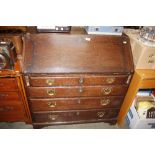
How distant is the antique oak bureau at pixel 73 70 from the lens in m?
1.47

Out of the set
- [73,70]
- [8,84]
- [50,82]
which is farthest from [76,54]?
[8,84]

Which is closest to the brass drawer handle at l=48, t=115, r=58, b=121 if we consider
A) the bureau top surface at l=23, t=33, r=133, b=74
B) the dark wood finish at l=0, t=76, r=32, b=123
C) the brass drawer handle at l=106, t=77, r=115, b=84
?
the dark wood finish at l=0, t=76, r=32, b=123

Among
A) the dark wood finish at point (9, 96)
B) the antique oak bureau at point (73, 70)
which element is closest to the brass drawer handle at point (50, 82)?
the antique oak bureau at point (73, 70)

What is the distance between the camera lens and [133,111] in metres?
1.88

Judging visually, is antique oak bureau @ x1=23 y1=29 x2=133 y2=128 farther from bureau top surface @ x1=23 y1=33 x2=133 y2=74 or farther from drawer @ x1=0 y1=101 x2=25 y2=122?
drawer @ x1=0 y1=101 x2=25 y2=122

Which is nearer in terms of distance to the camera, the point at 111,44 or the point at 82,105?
the point at 111,44

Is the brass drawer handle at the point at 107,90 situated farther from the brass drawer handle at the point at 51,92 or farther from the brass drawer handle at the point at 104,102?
the brass drawer handle at the point at 51,92

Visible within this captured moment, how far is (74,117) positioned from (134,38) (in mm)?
1136

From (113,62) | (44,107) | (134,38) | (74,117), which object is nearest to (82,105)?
(74,117)

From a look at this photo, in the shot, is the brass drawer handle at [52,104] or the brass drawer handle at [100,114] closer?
the brass drawer handle at [52,104]

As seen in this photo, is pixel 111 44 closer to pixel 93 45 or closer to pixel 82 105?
pixel 93 45

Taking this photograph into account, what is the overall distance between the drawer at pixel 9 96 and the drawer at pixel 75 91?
0.47ft

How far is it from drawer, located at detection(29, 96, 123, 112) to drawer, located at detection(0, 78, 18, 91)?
239 millimetres
